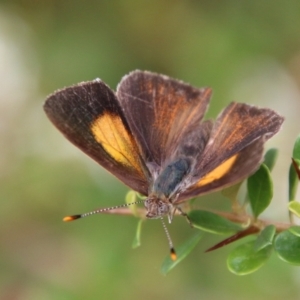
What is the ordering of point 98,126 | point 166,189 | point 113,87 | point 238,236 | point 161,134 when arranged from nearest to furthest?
1. point 238,236
2. point 166,189
3. point 98,126
4. point 161,134
5. point 113,87

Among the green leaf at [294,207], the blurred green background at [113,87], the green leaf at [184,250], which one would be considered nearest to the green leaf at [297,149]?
the green leaf at [294,207]

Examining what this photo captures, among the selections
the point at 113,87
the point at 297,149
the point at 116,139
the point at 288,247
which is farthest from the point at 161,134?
the point at 113,87

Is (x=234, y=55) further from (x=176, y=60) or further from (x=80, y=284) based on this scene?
(x=80, y=284)

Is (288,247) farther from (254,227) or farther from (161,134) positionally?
(161,134)

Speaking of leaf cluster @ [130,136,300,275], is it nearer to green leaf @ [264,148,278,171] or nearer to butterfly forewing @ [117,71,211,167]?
green leaf @ [264,148,278,171]

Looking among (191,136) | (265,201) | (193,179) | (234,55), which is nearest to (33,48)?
(234,55)

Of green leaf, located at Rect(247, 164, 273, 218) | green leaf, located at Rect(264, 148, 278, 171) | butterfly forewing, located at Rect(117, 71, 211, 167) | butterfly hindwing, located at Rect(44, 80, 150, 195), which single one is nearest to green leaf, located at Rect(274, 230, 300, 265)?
green leaf, located at Rect(247, 164, 273, 218)

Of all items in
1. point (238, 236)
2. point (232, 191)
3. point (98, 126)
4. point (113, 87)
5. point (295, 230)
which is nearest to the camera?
point (295, 230)
